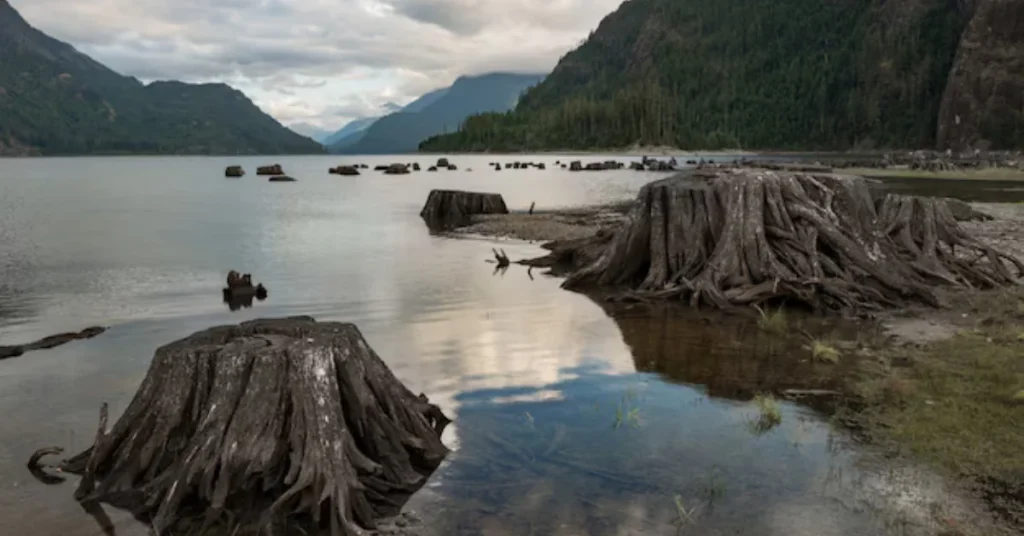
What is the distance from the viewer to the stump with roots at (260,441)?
665cm

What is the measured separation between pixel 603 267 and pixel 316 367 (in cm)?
1288

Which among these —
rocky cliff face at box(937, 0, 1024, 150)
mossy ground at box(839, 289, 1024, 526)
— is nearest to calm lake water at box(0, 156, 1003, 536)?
mossy ground at box(839, 289, 1024, 526)

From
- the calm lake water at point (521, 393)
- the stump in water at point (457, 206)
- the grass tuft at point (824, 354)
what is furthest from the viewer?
the stump in water at point (457, 206)

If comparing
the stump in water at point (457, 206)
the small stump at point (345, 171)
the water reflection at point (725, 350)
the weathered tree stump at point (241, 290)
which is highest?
the small stump at point (345, 171)

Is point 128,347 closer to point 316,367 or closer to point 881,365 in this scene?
point 316,367

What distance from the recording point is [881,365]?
37.6 feet

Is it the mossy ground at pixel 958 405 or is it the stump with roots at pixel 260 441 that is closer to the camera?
the stump with roots at pixel 260 441

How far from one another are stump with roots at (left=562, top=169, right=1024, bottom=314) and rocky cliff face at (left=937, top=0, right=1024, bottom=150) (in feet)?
495

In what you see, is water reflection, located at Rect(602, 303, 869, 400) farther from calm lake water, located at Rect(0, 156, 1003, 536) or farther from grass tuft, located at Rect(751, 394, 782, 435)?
grass tuft, located at Rect(751, 394, 782, 435)

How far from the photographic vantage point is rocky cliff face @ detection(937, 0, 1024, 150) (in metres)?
146

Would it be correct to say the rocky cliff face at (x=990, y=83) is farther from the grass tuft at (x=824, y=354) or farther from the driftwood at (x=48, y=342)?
the driftwood at (x=48, y=342)

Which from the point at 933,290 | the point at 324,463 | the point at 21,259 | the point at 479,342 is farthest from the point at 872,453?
the point at 21,259

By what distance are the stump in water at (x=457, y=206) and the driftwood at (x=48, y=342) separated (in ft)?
84.9

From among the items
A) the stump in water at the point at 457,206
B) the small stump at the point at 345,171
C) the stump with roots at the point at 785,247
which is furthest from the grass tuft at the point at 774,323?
the small stump at the point at 345,171
